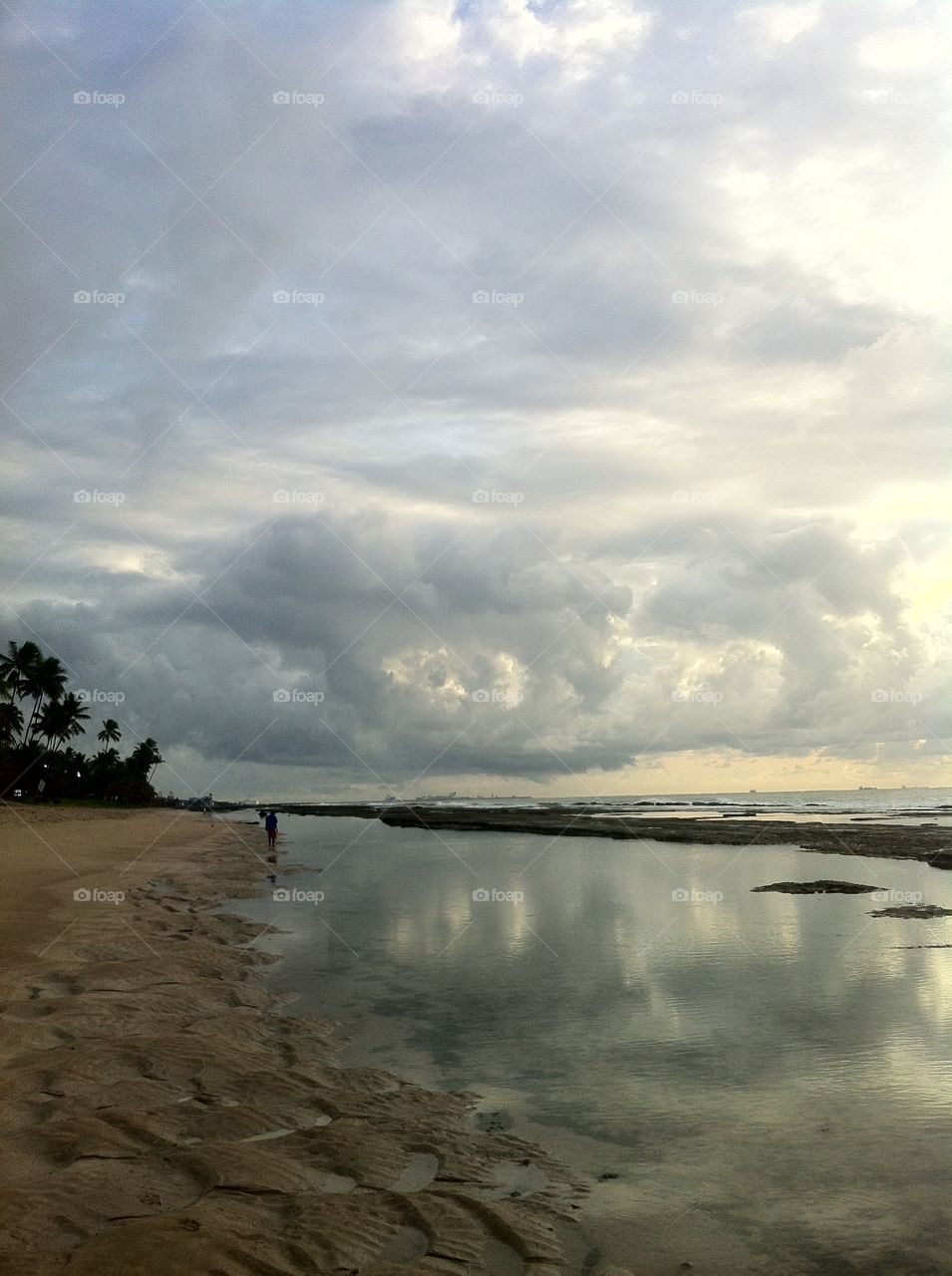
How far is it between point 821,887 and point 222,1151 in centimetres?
2701

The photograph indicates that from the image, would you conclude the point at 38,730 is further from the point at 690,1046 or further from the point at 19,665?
the point at 690,1046

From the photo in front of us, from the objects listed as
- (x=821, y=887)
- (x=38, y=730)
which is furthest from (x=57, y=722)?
(x=821, y=887)

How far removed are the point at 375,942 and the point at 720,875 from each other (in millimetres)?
19636

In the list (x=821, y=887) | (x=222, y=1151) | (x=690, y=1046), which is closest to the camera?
(x=222, y=1151)

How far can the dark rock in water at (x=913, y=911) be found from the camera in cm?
2497

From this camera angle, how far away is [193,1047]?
1147 cm

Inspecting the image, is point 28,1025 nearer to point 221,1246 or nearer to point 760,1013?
point 221,1246

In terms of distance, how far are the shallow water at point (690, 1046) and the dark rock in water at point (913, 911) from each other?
491 mm

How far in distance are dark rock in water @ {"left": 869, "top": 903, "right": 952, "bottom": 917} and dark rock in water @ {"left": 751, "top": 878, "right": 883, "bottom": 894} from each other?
3.75 metres

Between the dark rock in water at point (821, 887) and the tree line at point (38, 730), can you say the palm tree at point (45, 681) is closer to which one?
the tree line at point (38, 730)

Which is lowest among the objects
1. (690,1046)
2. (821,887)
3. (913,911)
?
(821,887)

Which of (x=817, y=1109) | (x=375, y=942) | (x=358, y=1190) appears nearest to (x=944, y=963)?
(x=817, y=1109)

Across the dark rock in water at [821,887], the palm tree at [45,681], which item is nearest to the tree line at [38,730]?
the palm tree at [45,681]

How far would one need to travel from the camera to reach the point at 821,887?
31172mm
